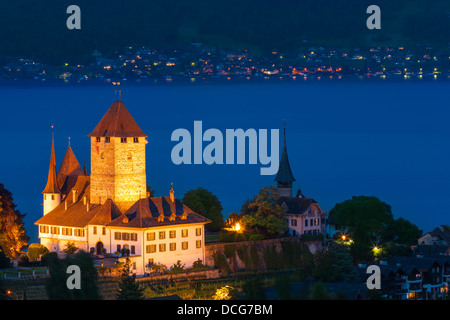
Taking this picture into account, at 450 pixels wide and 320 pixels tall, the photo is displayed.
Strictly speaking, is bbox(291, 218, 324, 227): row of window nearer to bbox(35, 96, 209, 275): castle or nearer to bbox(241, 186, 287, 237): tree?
bbox(241, 186, 287, 237): tree

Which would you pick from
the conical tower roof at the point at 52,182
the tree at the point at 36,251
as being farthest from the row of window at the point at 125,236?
the conical tower roof at the point at 52,182

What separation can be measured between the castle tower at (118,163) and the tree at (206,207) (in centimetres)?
621

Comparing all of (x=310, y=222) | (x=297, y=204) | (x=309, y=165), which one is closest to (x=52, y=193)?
(x=297, y=204)

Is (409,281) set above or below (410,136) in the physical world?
below

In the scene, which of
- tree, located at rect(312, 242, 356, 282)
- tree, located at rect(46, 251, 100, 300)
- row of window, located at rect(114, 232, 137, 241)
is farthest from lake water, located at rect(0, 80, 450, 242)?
tree, located at rect(46, 251, 100, 300)

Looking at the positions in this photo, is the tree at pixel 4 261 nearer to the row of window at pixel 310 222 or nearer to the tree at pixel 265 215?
the tree at pixel 265 215

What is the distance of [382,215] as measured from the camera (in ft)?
280

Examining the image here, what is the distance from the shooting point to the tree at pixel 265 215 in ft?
266

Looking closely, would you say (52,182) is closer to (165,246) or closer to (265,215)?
(165,246)

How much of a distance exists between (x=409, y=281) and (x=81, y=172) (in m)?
25.7

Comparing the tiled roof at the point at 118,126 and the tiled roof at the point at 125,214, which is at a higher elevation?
the tiled roof at the point at 118,126
